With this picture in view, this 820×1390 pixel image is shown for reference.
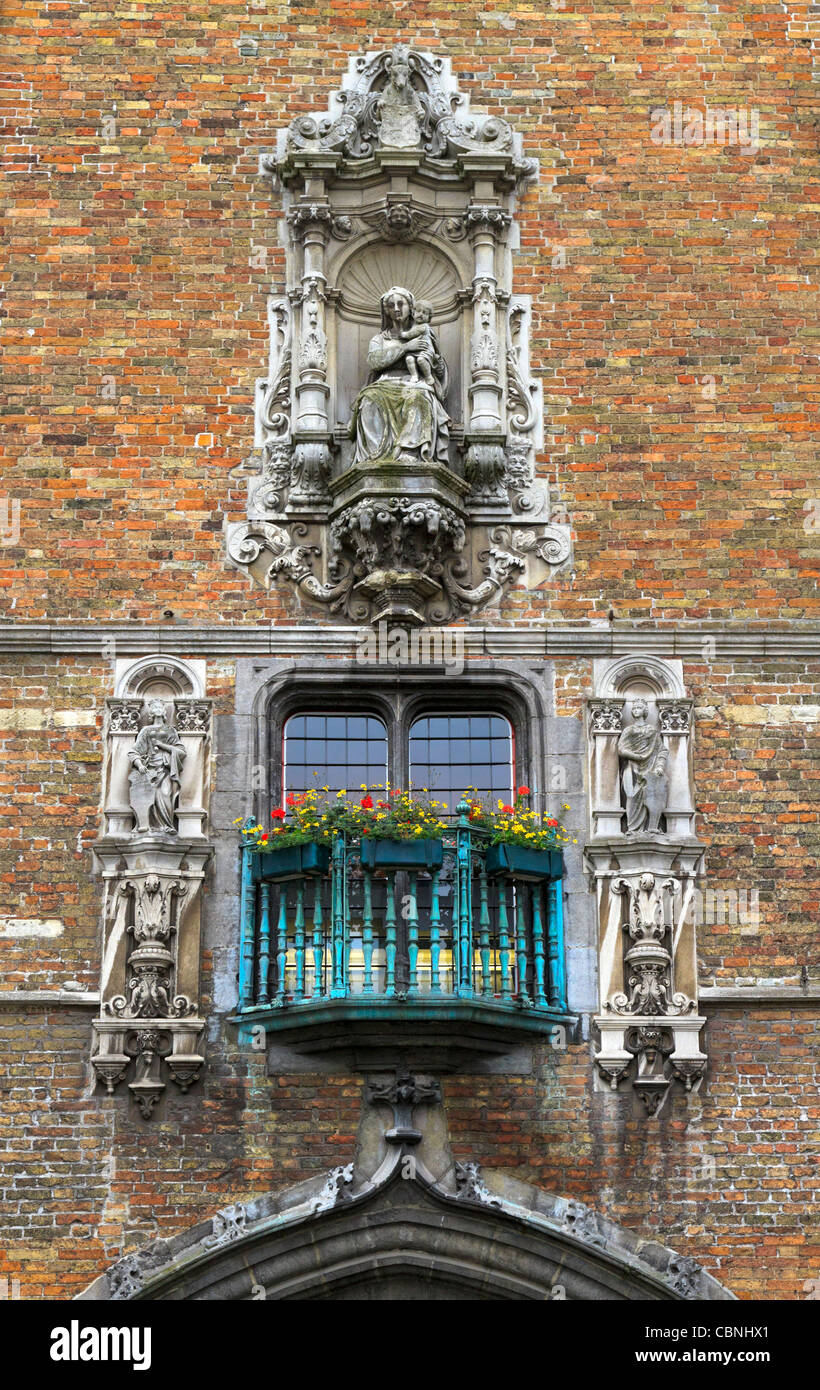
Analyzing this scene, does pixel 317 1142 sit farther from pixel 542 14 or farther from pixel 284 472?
pixel 542 14

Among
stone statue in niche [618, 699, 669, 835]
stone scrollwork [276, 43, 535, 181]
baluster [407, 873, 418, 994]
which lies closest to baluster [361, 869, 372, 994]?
baluster [407, 873, 418, 994]

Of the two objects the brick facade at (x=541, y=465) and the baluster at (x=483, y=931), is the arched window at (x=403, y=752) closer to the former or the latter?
the brick facade at (x=541, y=465)

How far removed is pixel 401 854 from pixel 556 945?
119cm

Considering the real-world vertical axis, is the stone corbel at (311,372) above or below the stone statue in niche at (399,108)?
below

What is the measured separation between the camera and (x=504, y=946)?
1461 centimetres

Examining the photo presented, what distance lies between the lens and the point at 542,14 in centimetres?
1705

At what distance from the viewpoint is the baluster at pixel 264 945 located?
1455cm

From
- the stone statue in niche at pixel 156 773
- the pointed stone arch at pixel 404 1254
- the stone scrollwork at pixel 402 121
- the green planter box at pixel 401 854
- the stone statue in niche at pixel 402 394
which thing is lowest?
the pointed stone arch at pixel 404 1254

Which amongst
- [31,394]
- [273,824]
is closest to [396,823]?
[273,824]

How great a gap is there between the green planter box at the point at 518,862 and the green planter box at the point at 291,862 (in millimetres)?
1000

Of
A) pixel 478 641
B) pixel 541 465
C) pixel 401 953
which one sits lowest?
pixel 401 953

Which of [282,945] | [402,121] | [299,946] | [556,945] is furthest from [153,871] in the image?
[402,121]

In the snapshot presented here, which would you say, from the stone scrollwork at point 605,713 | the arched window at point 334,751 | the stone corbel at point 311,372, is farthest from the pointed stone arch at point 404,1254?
the stone corbel at point 311,372

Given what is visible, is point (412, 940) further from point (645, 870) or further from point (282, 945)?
point (645, 870)
